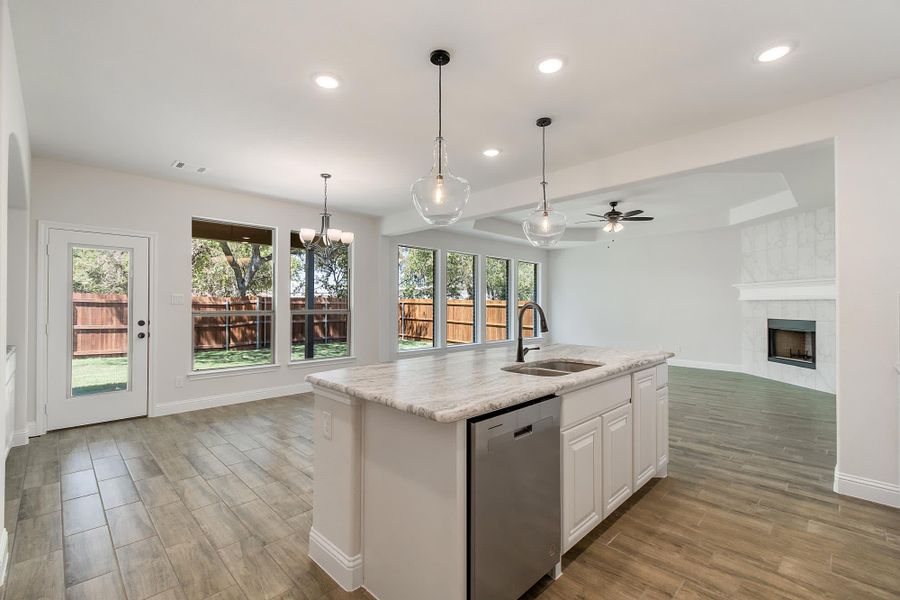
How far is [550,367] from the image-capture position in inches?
112

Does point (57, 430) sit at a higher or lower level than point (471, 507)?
lower

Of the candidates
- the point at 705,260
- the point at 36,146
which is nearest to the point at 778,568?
the point at 36,146

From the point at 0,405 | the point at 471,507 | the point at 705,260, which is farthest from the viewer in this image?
the point at 705,260

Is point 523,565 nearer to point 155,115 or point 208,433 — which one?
point 208,433

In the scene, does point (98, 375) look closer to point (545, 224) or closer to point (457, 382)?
point (457, 382)

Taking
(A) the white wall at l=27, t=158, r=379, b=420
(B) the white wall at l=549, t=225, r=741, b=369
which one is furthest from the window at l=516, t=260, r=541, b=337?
(A) the white wall at l=27, t=158, r=379, b=420

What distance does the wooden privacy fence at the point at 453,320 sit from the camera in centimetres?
733

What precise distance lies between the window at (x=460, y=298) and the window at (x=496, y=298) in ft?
1.15

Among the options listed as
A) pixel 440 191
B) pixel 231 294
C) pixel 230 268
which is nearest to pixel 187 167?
pixel 230 268

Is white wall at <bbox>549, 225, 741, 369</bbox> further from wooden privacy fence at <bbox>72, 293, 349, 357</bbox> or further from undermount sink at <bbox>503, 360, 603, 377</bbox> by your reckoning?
undermount sink at <bbox>503, 360, 603, 377</bbox>

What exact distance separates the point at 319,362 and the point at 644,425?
15.1 ft

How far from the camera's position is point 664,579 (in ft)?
6.18

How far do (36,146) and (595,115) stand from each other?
188 inches

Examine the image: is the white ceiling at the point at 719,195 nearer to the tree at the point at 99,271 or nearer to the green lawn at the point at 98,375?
the tree at the point at 99,271
